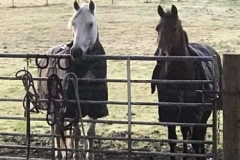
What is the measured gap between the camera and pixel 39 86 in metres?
7.56

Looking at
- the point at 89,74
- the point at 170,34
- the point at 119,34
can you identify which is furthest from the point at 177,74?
the point at 119,34

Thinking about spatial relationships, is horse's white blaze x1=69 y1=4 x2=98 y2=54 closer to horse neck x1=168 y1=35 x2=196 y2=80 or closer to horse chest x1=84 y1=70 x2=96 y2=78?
horse chest x1=84 y1=70 x2=96 y2=78

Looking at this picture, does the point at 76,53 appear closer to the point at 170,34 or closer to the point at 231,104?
the point at 170,34

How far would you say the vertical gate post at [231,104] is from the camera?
4891 millimetres

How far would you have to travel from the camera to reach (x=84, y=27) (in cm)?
641

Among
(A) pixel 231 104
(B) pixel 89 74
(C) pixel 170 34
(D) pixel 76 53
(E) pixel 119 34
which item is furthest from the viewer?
(E) pixel 119 34

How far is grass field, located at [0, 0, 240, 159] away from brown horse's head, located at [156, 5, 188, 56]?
2.02m

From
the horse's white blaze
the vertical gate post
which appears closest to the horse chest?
the horse's white blaze

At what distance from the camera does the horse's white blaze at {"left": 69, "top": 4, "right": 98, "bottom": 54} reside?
20.6ft

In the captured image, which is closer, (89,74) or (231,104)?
(231,104)

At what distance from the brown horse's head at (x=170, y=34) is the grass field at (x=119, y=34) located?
6.63 ft

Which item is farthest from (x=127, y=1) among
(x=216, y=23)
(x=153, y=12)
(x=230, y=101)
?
(x=230, y=101)

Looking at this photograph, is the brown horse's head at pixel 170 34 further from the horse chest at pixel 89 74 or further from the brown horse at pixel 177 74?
the horse chest at pixel 89 74

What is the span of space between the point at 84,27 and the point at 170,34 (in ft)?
3.06
